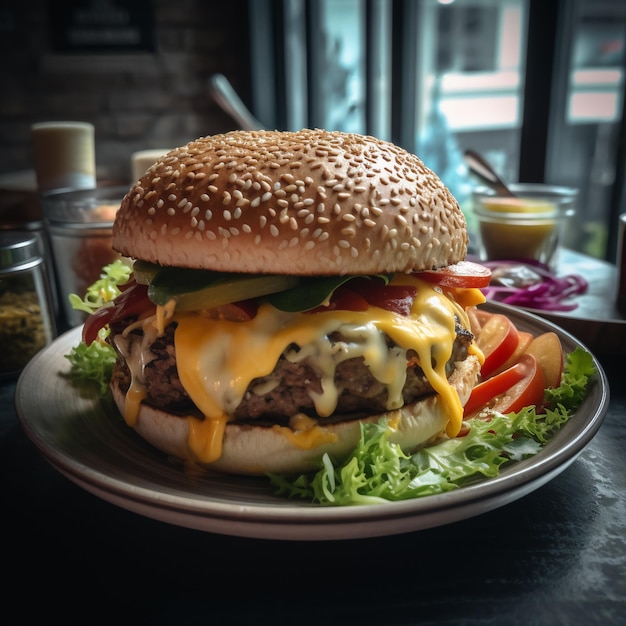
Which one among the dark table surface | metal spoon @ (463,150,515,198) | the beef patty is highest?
metal spoon @ (463,150,515,198)

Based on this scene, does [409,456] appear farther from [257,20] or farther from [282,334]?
[257,20]

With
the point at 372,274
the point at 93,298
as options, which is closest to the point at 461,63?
the point at 93,298

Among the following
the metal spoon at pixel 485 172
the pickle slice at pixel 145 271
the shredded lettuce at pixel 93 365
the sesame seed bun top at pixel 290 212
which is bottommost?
the shredded lettuce at pixel 93 365

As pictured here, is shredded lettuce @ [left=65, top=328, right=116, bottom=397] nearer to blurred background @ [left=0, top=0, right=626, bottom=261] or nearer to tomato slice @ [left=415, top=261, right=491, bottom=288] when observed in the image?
tomato slice @ [left=415, top=261, right=491, bottom=288]


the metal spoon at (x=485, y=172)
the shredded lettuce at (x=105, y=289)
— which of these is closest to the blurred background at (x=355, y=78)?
the metal spoon at (x=485, y=172)

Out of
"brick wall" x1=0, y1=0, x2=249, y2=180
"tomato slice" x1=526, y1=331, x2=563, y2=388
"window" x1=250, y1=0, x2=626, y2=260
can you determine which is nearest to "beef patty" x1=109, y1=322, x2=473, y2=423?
"tomato slice" x1=526, y1=331, x2=563, y2=388

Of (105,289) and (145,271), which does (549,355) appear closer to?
(145,271)

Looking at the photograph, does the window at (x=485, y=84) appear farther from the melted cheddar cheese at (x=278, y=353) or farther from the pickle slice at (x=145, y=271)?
the pickle slice at (x=145, y=271)
